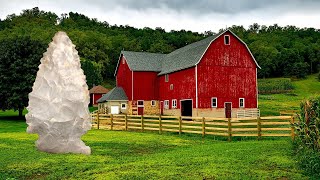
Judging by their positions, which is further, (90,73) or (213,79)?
(90,73)

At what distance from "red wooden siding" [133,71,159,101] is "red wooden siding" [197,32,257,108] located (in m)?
10.0

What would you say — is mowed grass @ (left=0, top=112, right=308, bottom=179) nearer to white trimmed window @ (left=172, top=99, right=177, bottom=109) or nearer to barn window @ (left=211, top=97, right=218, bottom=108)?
barn window @ (left=211, top=97, right=218, bottom=108)

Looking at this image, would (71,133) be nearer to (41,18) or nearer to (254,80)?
(254,80)

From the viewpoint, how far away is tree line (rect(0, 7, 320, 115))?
4488 centimetres

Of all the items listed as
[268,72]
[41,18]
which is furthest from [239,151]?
[41,18]

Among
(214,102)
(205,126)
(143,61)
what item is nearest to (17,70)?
(143,61)

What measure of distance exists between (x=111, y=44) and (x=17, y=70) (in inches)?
2389

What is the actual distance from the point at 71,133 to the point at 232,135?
943 centimetres

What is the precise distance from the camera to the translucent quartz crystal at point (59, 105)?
1473 cm

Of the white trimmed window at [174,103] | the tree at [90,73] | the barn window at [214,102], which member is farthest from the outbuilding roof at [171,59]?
the tree at [90,73]

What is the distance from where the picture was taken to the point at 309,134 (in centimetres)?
1340

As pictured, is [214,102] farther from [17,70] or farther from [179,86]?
[17,70]

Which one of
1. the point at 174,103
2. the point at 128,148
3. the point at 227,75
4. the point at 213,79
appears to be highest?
the point at 227,75

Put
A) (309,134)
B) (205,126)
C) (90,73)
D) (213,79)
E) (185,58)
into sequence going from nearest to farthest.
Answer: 1. (309,134)
2. (205,126)
3. (213,79)
4. (185,58)
5. (90,73)
